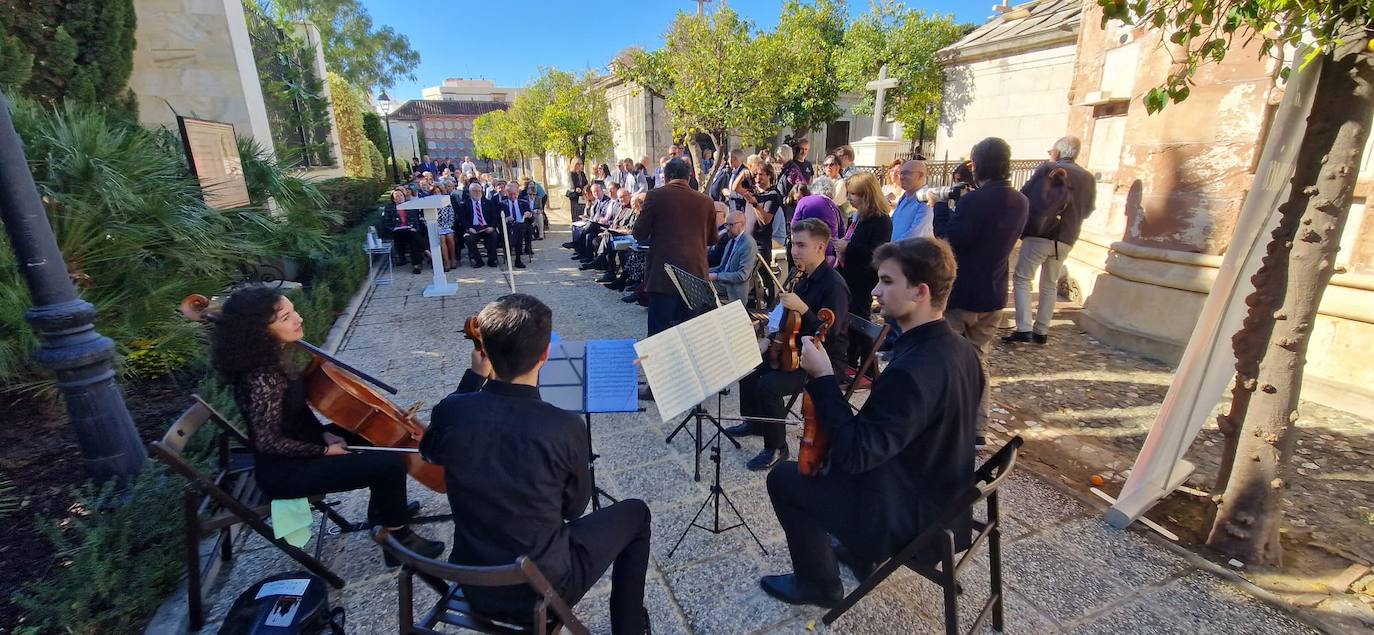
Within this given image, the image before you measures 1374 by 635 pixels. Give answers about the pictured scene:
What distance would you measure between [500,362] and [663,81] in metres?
19.1

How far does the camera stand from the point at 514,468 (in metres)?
1.67

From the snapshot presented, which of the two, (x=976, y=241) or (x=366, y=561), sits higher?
(x=976, y=241)

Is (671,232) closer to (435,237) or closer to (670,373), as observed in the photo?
(670,373)

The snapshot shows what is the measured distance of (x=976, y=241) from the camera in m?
3.91

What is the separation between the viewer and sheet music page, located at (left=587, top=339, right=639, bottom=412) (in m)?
2.51

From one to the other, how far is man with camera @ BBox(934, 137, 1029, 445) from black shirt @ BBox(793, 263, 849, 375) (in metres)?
1.04

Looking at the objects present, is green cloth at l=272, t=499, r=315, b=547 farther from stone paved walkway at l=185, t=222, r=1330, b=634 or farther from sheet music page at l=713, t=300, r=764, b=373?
sheet music page at l=713, t=300, r=764, b=373

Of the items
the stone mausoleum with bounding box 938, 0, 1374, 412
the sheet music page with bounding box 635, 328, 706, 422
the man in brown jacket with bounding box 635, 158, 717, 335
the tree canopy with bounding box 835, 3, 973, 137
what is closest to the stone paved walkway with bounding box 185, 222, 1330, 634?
the sheet music page with bounding box 635, 328, 706, 422

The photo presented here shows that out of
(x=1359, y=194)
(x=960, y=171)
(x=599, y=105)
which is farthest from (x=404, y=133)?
(x=1359, y=194)

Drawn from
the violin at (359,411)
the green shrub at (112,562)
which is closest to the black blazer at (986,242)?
the violin at (359,411)

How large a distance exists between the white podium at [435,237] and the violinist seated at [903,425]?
7.12 meters

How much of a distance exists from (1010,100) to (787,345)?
2052 cm

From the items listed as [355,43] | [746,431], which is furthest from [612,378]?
[355,43]

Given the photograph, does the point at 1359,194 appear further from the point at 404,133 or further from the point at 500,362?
the point at 404,133
